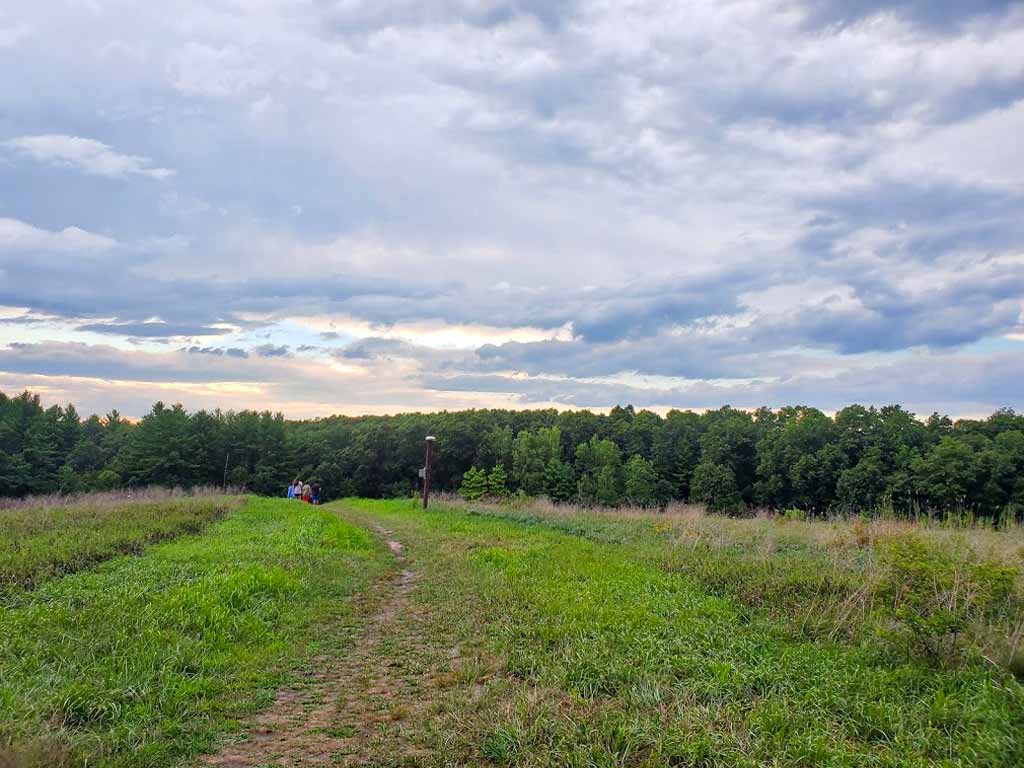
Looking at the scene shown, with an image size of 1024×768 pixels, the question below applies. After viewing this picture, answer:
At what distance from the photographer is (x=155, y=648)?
6.44 m

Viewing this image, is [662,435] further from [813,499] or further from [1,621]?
[1,621]

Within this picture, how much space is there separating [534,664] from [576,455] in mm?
70433

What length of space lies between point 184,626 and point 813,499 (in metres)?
61.8

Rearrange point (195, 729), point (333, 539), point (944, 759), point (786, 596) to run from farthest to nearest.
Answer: point (333, 539) → point (786, 596) → point (195, 729) → point (944, 759)

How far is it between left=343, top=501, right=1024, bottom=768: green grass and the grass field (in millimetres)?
24

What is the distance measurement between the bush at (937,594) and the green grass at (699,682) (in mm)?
140

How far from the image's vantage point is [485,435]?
78.4 metres

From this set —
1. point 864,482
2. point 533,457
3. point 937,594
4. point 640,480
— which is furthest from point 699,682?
point 533,457

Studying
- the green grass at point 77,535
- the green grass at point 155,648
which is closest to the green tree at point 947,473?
the green grass at point 77,535

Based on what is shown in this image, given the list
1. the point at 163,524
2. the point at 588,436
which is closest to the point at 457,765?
the point at 163,524

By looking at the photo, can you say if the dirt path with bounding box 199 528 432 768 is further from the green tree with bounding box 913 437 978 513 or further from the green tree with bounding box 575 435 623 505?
the green tree with bounding box 575 435 623 505

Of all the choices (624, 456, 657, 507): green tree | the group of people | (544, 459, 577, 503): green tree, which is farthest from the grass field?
A: (544, 459, 577, 503): green tree

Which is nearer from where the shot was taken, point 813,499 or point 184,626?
point 184,626

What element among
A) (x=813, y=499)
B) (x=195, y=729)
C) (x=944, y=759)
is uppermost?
(x=944, y=759)
